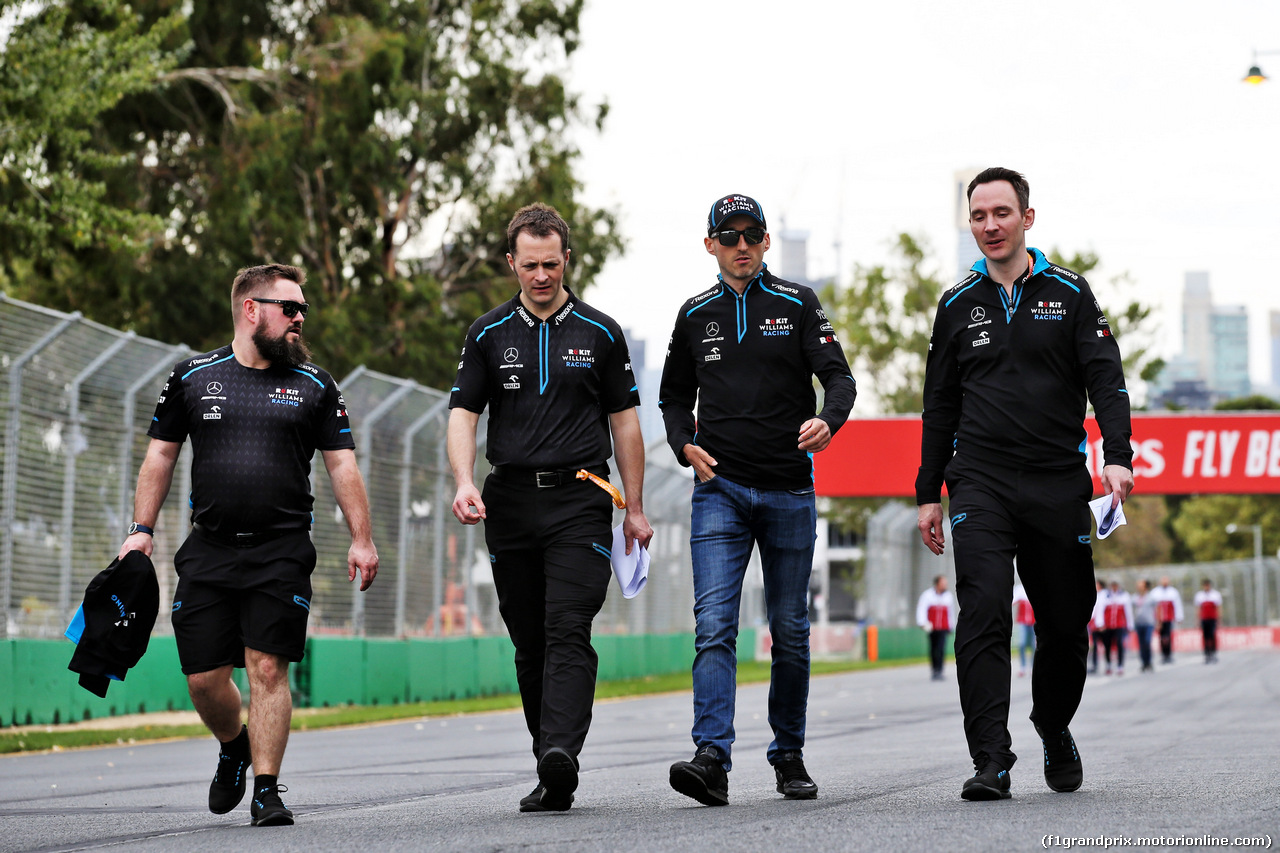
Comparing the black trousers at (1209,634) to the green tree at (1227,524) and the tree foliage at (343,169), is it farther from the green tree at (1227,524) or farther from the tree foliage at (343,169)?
the green tree at (1227,524)

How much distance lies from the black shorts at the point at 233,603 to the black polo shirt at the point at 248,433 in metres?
0.10

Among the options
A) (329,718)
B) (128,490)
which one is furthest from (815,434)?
(128,490)

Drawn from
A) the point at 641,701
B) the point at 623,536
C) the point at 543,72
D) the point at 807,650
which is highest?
the point at 543,72

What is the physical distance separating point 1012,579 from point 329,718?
1015 centimetres

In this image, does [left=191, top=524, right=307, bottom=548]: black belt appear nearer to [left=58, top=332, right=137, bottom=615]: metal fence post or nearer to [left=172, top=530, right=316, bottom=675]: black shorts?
[left=172, top=530, right=316, bottom=675]: black shorts

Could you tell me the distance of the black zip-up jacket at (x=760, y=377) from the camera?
596 cm

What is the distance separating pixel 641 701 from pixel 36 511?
8.17 m

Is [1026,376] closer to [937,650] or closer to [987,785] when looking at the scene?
[987,785]

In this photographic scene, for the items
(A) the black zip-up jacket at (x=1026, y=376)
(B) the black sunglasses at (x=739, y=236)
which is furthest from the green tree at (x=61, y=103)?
(A) the black zip-up jacket at (x=1026, y=376)

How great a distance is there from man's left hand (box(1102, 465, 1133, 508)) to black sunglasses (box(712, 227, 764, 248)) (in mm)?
1442

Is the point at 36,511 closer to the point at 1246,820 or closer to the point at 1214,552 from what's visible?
the point at 1246,820

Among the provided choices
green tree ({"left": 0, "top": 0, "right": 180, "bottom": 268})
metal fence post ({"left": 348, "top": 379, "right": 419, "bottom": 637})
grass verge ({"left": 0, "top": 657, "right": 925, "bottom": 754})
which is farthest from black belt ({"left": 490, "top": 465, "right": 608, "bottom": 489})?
green tree ({"left": 0, "top": 0, "right": 180, "bottom": 268})

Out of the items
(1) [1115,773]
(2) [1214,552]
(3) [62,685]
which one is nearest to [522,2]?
(3) [62,685]

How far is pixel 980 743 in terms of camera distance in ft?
18.0
